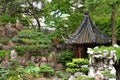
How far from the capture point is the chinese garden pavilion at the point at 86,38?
21.7 metres

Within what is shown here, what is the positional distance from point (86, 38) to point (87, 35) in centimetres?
25

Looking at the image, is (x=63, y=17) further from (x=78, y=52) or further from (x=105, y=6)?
(x=105, y=6)

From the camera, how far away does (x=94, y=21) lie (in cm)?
2491

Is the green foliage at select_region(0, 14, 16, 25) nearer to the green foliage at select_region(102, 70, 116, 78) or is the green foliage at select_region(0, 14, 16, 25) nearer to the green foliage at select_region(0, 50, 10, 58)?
the green foliage at select_region(0, 50, 10, 58)

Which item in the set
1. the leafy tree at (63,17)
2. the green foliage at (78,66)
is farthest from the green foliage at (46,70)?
the leafy tree at (63,17)

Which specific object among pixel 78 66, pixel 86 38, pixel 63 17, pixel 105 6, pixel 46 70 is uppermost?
pixel 105 6

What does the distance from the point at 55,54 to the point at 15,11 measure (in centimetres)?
606

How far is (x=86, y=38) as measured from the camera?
21.8m

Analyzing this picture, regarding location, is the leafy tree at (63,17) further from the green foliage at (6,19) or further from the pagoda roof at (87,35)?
the green foliage at (6,19)

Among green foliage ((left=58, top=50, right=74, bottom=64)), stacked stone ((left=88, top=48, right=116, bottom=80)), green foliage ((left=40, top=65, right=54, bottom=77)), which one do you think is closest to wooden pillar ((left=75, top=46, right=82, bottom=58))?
green foliage ((left=58, top=50, right=74, bottom=64))

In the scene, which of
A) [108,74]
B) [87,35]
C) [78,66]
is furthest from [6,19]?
[108,74]

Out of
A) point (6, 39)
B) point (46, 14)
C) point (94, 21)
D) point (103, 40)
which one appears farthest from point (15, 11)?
point (103, 40)

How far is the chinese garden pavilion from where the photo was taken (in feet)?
71.3

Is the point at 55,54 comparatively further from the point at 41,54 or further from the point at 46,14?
the point at 46,14
